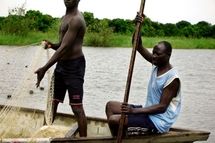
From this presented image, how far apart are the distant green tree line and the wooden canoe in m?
18.4

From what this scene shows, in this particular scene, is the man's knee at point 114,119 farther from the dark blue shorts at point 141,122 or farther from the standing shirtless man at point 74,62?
the standing shirtless man at point 74,62

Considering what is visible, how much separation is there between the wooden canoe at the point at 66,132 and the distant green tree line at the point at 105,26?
18.4 metres

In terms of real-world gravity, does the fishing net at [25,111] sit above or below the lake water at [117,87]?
above

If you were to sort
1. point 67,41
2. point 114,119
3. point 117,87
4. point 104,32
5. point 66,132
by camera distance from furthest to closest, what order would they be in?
point 104,32
point 117,87
point 66,132
point 67,41
point 114,119

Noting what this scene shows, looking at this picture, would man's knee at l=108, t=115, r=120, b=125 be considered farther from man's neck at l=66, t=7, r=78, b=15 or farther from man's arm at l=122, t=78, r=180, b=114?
man's neck at l=66, t=7, r=78, b=15

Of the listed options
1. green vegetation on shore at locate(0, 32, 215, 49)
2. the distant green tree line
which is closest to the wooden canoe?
green vegetation on shore at locate(0, 32, 215, 49)

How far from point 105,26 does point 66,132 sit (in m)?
21.1

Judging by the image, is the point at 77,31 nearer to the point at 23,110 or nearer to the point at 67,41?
the point at 67,41

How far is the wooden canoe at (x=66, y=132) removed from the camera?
11.7 ft

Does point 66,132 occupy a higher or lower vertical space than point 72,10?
lower

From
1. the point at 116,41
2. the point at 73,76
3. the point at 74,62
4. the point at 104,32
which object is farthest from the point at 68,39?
the point at 116,41

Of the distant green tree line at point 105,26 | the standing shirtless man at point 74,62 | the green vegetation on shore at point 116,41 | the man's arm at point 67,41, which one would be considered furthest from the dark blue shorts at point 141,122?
the distant green tree line at point 105,26

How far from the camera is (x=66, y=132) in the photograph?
4.30m

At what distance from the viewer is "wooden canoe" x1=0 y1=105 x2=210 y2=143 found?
3561 mm
